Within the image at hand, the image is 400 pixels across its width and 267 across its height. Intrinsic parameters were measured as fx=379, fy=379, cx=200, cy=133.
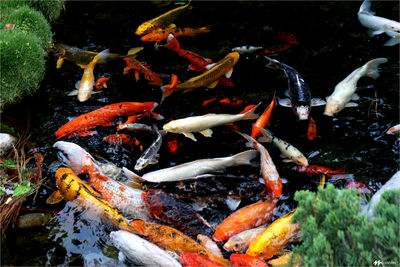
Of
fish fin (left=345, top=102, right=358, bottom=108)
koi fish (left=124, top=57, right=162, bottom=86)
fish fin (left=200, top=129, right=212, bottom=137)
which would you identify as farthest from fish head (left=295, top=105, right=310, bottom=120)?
koi fish (left=124, top=57, right=162, bottom=86)

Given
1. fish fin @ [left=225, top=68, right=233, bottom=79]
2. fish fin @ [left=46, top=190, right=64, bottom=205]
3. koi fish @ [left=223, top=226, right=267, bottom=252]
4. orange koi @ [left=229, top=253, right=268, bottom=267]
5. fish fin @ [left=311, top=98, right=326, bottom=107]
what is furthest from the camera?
fish fin @ [left=225, top=68, right=233, bottom=79]

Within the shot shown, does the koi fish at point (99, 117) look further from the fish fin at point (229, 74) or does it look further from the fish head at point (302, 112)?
the fish head at point (302, 112)

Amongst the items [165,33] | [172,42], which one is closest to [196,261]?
[172,42]

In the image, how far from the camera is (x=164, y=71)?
697 centimetres

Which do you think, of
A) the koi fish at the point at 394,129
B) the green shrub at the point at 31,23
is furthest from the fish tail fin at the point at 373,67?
the green shrub at the point at 31,23

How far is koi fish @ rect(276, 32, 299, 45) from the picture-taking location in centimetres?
734

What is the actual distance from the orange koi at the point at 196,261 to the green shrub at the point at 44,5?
6.31 meters

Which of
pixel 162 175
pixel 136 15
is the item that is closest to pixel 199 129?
pixel 162 175

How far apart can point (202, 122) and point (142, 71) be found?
171 cm

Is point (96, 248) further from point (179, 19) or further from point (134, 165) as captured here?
point (179, 19)

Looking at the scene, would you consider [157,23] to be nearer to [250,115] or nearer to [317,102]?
[250,115]

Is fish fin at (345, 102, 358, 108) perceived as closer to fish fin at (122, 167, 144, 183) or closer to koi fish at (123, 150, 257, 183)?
koi fish at (123, 150, 257, 183)

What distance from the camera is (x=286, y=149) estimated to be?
5.12 meters

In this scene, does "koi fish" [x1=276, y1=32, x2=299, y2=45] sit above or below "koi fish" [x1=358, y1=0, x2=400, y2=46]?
below
